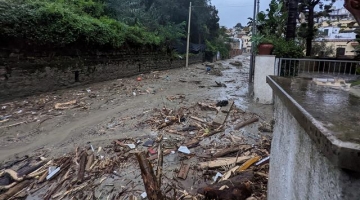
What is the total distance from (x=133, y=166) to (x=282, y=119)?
10.3 feet

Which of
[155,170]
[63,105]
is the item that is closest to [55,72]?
[63,105]

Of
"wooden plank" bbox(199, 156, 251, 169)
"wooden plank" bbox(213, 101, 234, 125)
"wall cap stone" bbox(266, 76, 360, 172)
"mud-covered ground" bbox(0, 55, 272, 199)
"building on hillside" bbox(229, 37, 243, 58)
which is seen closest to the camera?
"wall cap stone" bbox(266, 76, 360, 172)

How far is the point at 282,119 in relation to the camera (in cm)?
197

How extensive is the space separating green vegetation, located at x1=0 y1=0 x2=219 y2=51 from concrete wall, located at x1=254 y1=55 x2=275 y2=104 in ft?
27.4

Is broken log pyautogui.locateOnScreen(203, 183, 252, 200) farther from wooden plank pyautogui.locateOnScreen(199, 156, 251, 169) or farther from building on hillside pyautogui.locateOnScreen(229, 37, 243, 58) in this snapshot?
building on hillside pyautogui.locateOnScreen(229, 37, 243, 58)

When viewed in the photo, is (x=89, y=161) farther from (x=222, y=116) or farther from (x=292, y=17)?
(x=292, y=17)

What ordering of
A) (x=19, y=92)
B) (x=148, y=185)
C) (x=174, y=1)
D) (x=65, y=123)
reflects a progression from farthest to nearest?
(x=174, y=1) < (x=19, y=92) < (x=65, y=123) < (x=148, y=185)

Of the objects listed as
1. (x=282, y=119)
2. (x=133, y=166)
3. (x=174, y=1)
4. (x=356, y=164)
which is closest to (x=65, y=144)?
(x=133, y=166)

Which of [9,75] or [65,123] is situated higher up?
[9,75]

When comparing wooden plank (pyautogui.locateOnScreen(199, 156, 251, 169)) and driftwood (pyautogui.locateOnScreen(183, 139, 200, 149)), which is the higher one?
driftwood (pyautogui.locateOnScreen(183, 139, 200, 149))

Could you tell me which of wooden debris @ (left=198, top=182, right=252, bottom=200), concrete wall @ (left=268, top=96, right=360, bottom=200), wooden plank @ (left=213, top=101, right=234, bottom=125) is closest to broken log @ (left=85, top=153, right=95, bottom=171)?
wooden debris @ (left=198, top=182, right=252, bottom=200)

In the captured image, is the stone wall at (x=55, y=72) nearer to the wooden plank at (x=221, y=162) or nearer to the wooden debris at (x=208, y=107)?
the wooden debris at (x=208, y=107)

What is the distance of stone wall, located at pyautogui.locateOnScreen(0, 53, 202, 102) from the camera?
849 cm

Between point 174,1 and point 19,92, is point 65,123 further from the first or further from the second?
point 174,1
